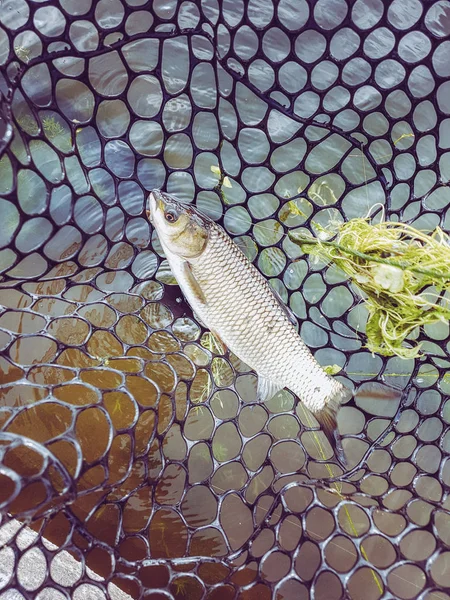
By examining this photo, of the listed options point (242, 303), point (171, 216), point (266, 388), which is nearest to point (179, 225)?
point (171, 216)

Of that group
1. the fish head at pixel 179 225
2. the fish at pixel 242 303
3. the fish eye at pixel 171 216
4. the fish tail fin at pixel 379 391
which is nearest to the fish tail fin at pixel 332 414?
the fish at pixel 242 303

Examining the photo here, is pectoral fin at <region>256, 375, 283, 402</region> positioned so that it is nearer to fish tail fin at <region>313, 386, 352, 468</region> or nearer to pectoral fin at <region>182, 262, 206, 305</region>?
fish tail fin at <region>313, 386, 352, 468</region>

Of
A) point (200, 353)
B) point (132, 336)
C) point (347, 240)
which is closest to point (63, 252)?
point (132, 336)

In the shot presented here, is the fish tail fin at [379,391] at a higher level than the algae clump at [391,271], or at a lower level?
lower

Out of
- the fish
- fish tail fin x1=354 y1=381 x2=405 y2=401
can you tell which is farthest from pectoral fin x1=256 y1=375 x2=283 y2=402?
fish tail fin x1=354 y1=381 x2=405 y2=401

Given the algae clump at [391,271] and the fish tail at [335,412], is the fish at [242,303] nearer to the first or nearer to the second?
the fish tail at [335,412]

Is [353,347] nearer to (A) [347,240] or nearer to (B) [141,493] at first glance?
(A) [347,240]

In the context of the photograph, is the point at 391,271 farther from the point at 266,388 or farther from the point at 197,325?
the point at 197,325
